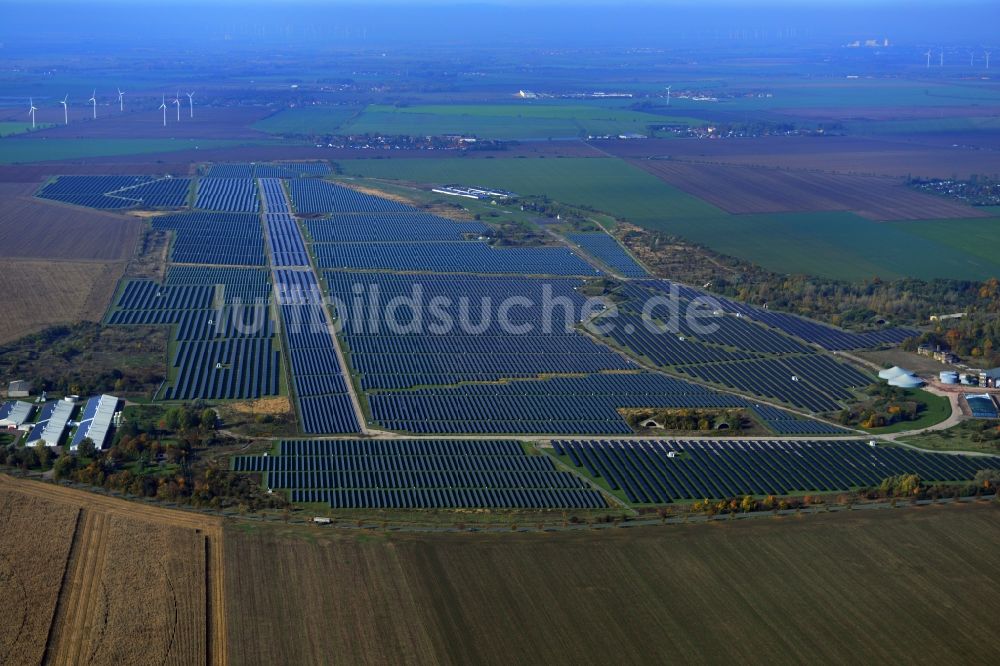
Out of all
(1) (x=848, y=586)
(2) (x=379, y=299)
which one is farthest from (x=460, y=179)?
(1) (x=848, y=586)

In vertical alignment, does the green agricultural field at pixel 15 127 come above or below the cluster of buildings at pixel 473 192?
above

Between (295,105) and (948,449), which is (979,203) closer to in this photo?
(948,449)

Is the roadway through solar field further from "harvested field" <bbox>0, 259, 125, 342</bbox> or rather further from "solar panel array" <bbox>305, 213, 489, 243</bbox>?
"harvested field" <bbox>0, 259, 125, 342</bbox>

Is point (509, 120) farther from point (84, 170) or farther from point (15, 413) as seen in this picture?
point (15, 413)

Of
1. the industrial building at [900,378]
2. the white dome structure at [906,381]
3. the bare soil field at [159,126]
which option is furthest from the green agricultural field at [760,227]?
the bare soil field at [159,126]

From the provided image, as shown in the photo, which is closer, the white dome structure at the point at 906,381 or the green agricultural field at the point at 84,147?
the white dome structure at the point at 906,381

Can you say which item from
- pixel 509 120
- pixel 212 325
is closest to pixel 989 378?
pixel 212 325

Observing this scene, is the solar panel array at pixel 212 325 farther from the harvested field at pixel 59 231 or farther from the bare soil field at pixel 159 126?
the bare soil field at pixel 159 126
